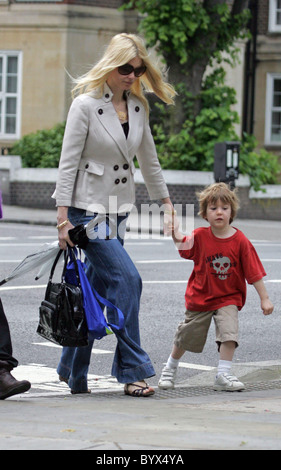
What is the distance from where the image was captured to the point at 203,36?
83.8 feet

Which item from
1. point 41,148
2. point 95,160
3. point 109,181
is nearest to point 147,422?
point 109,181

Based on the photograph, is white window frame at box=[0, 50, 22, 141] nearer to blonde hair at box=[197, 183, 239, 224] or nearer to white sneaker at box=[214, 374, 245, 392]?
blonde hair at box=[197, 183, 239, 224]

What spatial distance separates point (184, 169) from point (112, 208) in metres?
19.3

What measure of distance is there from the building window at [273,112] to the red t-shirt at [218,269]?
26.5m

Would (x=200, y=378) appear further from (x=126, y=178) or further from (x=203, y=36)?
(x=203, y=36)

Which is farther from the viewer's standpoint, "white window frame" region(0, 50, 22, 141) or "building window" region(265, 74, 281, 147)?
"building window" region(265, 74, 281, 147)

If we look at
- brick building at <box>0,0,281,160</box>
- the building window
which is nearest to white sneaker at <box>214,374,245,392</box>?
brick building at <box>0,0,281,160</box>

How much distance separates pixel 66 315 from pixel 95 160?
3.07ft

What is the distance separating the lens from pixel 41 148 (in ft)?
88.1

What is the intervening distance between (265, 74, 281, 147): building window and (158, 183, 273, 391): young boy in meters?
26.5

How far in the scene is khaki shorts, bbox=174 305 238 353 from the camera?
704 centimetres

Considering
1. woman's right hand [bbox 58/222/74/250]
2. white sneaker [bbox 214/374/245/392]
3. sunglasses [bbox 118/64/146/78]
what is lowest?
white sneaker [bbox 214/374/245/392]

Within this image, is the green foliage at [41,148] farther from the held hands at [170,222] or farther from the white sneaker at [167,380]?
the held hands at [170,222]
